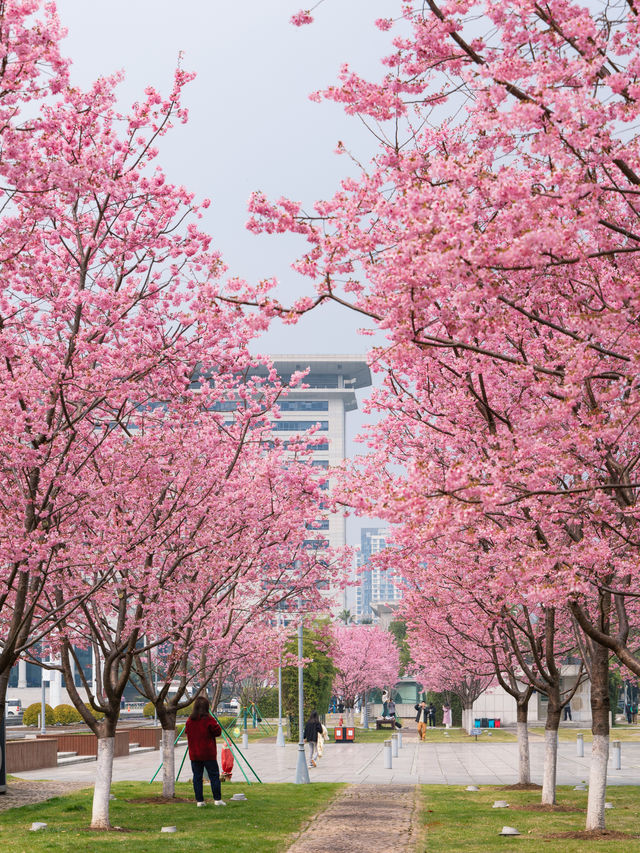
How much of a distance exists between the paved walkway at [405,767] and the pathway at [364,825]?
14.3ft

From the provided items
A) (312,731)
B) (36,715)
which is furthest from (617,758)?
(36,715)

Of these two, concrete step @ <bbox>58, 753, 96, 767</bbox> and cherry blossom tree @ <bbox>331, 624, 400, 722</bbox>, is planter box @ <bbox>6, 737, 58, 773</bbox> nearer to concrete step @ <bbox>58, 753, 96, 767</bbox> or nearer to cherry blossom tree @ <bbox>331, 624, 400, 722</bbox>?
concrete step @ <bbox>58, 753, 96, 767</bbox>

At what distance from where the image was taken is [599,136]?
7.21 meters

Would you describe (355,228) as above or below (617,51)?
below

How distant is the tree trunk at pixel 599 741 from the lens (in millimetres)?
14758

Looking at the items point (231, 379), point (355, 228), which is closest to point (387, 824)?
point (231, 379)

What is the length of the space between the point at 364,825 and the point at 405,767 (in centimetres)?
1617

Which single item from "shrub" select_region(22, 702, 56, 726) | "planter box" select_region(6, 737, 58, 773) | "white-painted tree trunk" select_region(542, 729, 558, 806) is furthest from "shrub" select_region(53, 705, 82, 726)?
"white-painted tree trunk" select_region(542, 729, 558, 806)

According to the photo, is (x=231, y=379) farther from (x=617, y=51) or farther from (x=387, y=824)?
(x=617, y=51)

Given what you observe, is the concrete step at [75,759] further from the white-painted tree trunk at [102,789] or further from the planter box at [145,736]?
the white-painted tree trunk at [102,789]

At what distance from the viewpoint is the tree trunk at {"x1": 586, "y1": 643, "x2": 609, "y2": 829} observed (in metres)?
14.8

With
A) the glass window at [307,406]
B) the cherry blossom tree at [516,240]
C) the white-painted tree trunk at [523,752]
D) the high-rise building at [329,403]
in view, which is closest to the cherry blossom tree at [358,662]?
the white-painted tree trunk at [523,752]

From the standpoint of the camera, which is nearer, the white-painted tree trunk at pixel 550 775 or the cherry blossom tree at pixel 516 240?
the cherry blossom tree at pixel 516 240

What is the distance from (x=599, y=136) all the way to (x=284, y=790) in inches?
743
